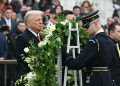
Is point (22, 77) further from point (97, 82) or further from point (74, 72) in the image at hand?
point (97, 82)

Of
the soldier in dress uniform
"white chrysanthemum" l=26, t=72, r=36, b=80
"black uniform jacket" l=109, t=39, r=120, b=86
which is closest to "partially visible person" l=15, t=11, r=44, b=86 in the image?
"white chrysanthemum" l=26, t=72, r=36, b=80

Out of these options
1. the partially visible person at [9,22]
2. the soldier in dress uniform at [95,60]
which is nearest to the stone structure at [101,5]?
the partially visible person at [9,22]

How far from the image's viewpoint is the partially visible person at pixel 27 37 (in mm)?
4832

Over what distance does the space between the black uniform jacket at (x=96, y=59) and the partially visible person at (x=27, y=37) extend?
0.88 m

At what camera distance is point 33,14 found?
508 cm

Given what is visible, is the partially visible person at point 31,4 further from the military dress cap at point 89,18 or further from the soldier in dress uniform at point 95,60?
the soldier in dress uniform at point 95,60

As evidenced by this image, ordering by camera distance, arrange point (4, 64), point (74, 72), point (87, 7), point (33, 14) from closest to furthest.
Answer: point (74, 72) < point (33, 14) < point (4, 64) < point (87, 7)

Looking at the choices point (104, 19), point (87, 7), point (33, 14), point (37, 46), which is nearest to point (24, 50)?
point (37, 46)

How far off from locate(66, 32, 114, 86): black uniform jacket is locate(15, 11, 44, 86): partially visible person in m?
0.88

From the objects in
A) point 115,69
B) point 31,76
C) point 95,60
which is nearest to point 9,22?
point 115,69

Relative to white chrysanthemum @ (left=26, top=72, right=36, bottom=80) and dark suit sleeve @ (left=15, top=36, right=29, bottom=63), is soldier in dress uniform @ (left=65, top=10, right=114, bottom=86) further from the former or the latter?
dark suit sleeve @ (left=15, top=36, right=29, bottom=63)

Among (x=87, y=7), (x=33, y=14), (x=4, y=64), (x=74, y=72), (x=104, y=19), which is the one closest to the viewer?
(x=74, y=72)

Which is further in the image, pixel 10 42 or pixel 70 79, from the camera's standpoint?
pixel 10 42

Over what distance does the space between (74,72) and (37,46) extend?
2.60ft
